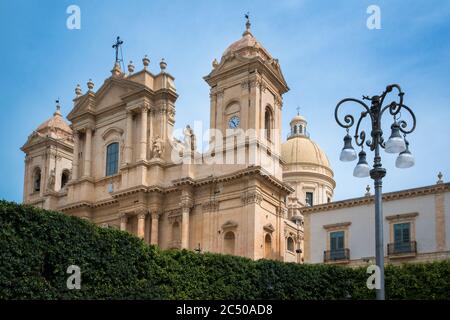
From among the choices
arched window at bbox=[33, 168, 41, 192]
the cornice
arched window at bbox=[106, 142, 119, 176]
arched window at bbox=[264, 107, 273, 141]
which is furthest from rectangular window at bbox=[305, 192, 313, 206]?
the cornice

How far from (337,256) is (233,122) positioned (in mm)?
10237

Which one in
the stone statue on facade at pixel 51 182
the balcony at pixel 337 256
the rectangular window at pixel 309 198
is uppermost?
the rectangular window at pixel 309 198

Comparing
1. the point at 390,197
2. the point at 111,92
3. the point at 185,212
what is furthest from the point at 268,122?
the point at 111,92

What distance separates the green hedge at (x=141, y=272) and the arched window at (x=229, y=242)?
9.41 m

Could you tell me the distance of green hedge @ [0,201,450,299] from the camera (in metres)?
21.5

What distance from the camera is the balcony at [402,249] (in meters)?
34.3

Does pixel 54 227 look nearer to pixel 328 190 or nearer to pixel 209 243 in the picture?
pixel 209 243

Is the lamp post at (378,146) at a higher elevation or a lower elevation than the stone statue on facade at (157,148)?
lower

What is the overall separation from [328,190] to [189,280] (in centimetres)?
4330

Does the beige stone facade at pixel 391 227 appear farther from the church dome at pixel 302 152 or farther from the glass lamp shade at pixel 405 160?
the church dome at pixel 302 152

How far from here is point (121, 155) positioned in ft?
145

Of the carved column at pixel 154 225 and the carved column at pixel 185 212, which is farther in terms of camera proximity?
the carved column at pixel 154 225

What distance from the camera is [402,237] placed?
3503 centimetres

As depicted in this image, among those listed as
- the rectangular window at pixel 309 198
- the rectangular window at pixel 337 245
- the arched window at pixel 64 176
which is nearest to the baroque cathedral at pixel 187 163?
the rectangular window at pixel 337 245
